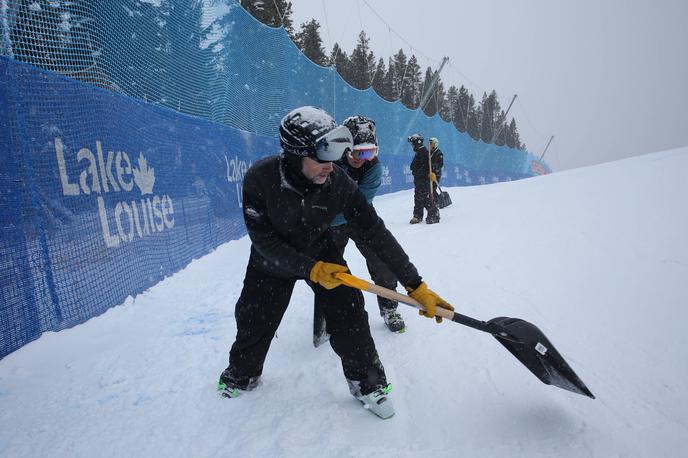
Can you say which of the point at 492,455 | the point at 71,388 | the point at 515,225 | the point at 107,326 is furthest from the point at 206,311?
the point at 515,225

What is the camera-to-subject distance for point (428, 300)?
2.10 meters

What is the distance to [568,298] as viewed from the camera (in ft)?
11.2

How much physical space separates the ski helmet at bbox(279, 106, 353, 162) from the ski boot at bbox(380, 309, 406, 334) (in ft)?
5.70

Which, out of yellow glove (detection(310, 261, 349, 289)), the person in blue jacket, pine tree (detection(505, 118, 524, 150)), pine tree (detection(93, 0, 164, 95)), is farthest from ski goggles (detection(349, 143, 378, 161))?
pine tree (detection(505, 118, 524, 150))

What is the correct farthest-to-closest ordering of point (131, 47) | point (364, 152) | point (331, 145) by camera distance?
point (131, 47) → point (364, 152) → point (331, 145)

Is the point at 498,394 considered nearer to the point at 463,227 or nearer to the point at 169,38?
the point at 463,227

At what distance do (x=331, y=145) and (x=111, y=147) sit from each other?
2.95 m

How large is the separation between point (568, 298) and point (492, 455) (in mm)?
2094

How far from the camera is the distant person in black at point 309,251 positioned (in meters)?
1.96

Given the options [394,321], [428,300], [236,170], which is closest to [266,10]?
[236,170]

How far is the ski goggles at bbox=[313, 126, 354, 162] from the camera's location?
186cm

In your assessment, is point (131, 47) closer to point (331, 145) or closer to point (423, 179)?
point (331, 145)

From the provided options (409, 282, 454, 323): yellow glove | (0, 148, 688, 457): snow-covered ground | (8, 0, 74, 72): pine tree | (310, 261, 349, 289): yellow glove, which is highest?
(8, 0, 74, 72): pine tree

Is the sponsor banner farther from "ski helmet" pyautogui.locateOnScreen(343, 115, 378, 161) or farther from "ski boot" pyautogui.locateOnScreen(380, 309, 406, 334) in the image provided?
"ski boot" pyautogui.locateOnScreen(380, 309, 406, 334)
